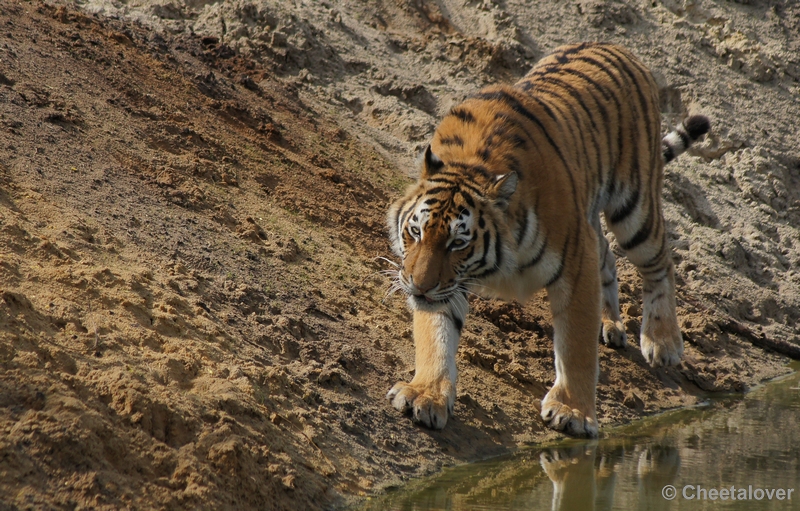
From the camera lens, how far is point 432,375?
448 centimetres

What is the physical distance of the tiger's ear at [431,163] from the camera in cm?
457

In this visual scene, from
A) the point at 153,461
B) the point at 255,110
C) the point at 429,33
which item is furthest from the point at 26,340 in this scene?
the point at 429,33

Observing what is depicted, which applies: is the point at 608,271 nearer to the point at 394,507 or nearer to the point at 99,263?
the point at 394,507

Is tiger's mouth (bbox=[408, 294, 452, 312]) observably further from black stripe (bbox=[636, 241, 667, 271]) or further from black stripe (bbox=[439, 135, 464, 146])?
black stripe (bbox=[636, 241, 667, 271])

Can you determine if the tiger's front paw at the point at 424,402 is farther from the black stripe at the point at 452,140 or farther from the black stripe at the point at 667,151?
the black stripe at the point at 667,151

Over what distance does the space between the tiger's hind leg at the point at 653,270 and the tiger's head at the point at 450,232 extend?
1.84 m

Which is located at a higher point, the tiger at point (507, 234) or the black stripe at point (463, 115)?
the black stripe at point (463, 115)

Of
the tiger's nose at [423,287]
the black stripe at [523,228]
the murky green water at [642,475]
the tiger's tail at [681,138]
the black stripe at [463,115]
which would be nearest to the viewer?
the murky green water at [642,475]

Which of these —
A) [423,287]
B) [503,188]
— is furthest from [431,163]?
[423,287]

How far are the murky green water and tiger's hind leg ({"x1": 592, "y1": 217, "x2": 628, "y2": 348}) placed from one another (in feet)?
3.03

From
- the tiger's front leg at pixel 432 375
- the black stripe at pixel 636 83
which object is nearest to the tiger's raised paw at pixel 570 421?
the tiger's front leg at pixel 432 375

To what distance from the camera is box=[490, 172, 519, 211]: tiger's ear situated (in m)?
4.41

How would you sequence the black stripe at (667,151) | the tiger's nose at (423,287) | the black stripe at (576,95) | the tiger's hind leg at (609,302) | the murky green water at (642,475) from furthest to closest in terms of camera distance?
the black stripe at (667,151)
the tiger's hind leg at (609,302)
the black stripe at (576,95)
the tiger's nose at (423,287)
the murky green water at (642,475)

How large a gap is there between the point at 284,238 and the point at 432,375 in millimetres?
1644
